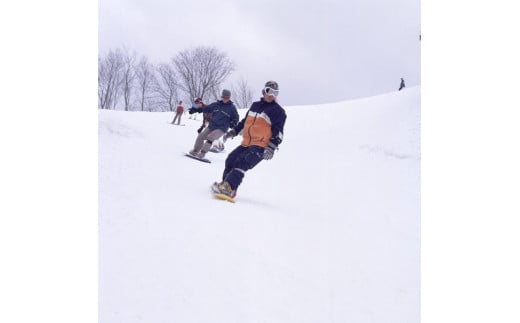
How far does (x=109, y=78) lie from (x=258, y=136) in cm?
149

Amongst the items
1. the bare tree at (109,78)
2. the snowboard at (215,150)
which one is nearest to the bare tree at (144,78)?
the bare tree at (109,78)

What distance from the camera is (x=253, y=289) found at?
205 cm

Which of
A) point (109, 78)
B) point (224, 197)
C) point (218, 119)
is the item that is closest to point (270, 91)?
point (224, 197)

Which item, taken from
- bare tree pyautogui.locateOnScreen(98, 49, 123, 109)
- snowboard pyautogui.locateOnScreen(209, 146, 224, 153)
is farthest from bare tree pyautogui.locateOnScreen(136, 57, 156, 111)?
snowboard pyautogui.locateOnScreen(209, 146, 224, 153)

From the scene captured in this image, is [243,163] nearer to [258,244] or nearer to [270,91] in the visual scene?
[270,91]

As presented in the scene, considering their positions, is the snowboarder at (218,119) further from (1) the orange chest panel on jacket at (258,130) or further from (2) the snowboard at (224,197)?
(2) the snowboard at (224,197)

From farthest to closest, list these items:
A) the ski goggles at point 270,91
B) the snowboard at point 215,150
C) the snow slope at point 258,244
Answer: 1. the snowboard at point 215,150
2. the ski goggles at point 270,91
3. the snow slope at point 258,244

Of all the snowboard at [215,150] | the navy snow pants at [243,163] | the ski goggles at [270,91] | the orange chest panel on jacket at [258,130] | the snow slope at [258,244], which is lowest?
the snow slope at [258,244]

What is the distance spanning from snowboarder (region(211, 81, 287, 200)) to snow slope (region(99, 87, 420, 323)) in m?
0.21

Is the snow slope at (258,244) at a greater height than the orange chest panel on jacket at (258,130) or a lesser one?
lesser

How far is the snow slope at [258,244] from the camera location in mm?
1909

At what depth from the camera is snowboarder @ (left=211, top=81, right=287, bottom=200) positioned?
391 centimetres
